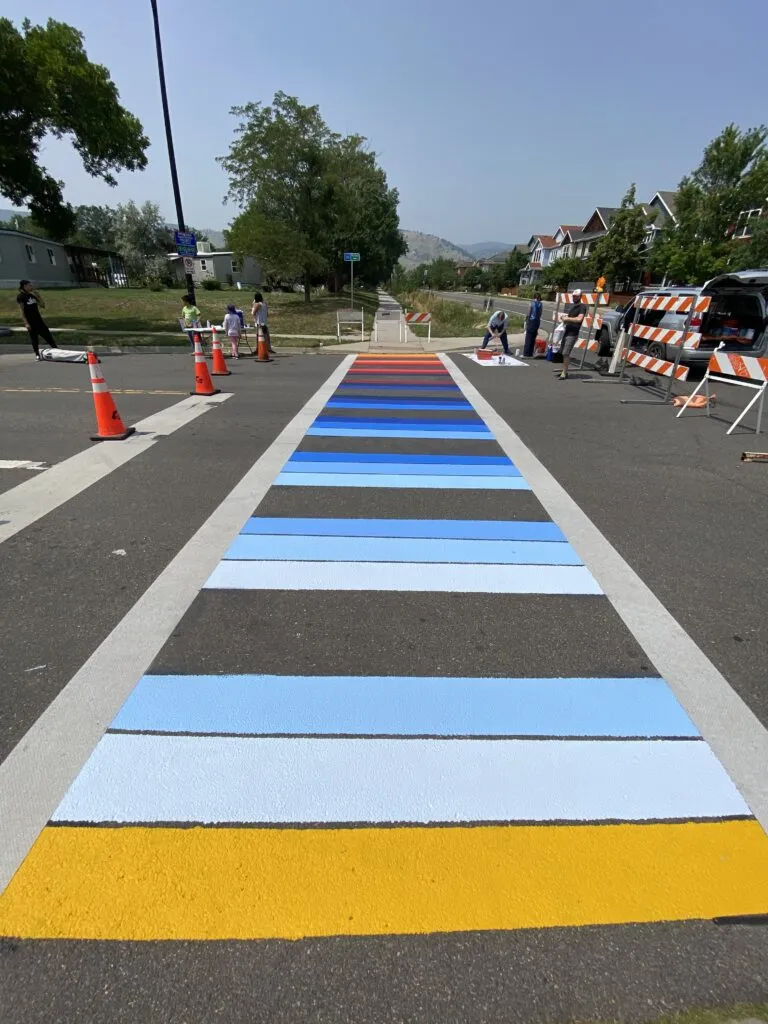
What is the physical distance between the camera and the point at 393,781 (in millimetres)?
1989

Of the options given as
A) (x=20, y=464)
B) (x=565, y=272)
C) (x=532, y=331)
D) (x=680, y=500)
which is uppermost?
(x=565, y=272)

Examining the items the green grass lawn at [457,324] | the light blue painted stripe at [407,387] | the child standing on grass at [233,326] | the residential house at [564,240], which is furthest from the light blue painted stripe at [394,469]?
the residential house at [564,240]

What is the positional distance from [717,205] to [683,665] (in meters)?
44.4

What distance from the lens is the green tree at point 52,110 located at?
15.7 m

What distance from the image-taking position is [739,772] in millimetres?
Result: 2053

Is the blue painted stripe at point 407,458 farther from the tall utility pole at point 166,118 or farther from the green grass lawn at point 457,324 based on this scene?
the green grass lawn at point 457,324

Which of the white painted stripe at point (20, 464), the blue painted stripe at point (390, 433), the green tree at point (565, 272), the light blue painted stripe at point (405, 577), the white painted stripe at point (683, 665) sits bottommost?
the white painted stripe at point (20, 464)

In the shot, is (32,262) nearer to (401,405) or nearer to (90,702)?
(401,405)

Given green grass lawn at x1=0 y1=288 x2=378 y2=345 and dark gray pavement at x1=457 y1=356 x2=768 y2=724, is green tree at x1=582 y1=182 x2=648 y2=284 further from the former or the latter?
dark gray pavement at x1=457 y1=356 x2=768 y2=724

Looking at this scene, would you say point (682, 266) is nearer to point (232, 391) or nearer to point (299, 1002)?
point (232, 391)

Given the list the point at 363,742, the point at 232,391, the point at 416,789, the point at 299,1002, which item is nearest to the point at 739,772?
the point at 416,789

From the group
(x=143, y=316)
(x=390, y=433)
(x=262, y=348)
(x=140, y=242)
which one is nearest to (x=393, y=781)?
(x=390, y=433)

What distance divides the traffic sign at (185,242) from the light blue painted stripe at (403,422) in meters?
11.2

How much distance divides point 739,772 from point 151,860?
2303mm
